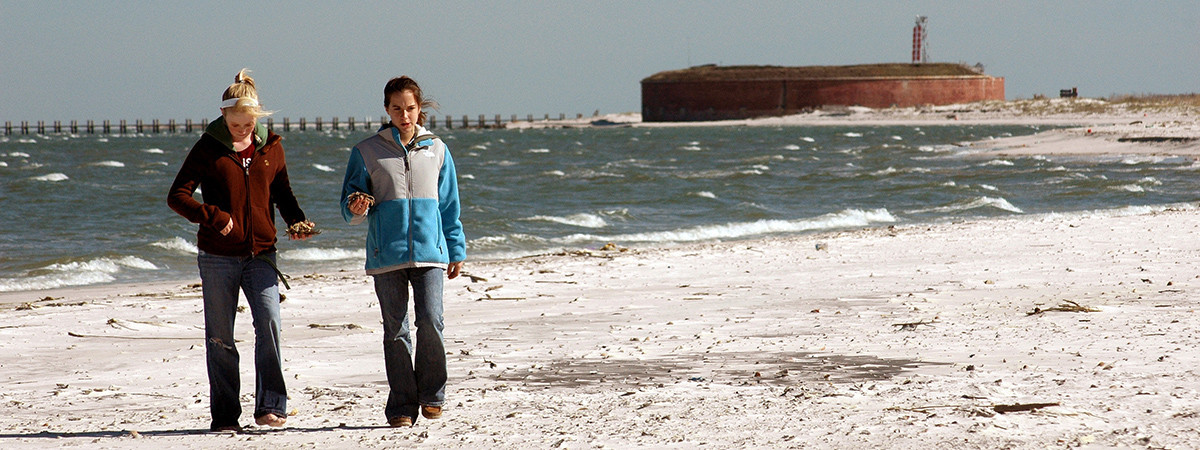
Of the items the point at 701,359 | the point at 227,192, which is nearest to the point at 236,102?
the point at 227,192

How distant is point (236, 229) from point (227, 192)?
0.16 meters

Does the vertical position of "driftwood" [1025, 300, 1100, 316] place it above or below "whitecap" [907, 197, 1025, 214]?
above

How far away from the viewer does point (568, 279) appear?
10695 millimetres

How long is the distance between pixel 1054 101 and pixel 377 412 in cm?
10816

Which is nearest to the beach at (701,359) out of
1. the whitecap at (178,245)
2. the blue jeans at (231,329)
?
the blue jeans at (231,329)

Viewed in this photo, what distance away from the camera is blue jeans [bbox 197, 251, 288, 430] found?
4824mm

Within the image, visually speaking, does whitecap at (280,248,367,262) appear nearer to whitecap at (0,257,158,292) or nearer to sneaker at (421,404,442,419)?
whitecap at (0,257,158,292)

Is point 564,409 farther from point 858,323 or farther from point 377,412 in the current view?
point 858,323

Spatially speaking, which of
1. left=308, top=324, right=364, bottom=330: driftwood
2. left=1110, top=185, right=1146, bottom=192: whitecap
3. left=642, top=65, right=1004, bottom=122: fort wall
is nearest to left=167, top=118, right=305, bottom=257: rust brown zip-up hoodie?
left=308, top=324, right=364, bottom=330: driftwood

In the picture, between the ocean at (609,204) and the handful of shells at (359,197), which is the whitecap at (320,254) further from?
the handful of shells at (359,197)

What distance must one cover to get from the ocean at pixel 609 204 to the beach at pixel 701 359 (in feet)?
15.4

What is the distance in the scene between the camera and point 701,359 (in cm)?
638

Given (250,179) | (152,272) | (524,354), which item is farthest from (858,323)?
(152,272)

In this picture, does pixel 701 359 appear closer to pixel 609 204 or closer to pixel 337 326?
pixel 337 326
